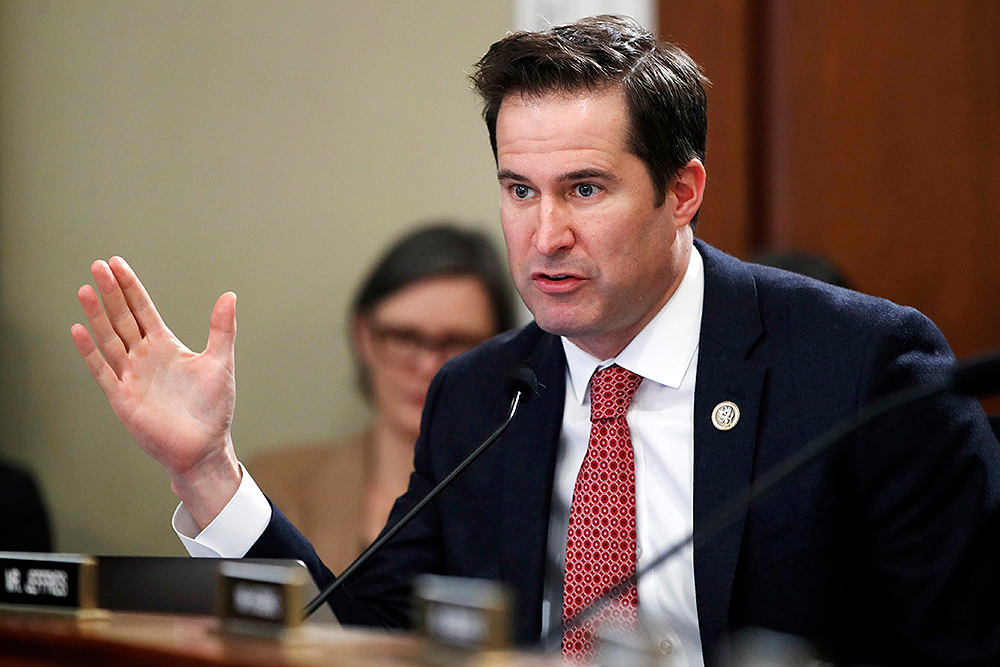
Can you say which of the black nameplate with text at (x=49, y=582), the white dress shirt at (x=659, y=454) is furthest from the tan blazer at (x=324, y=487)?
the black nameplate with text at (x=49, y=582)

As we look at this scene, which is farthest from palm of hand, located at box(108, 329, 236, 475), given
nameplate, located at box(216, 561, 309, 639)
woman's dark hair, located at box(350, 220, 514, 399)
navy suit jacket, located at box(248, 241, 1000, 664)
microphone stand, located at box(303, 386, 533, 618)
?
woman's dark hair, located at box(350, 220, 514, 399)

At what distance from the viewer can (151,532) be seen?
3.03 meters

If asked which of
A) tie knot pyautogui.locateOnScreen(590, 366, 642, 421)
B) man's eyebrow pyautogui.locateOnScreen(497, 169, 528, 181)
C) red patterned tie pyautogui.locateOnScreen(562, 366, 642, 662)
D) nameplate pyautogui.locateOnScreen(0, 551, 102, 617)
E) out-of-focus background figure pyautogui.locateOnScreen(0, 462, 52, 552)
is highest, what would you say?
man's eyebrow pyautogui.locateOnScreen(497, 169, 528, 181)

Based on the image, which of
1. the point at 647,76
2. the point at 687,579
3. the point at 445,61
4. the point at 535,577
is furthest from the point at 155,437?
the point at 445,61

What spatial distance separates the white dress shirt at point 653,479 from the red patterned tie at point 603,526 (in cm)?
2

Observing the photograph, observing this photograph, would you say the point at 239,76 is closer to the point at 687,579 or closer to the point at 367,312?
the point at 367,312

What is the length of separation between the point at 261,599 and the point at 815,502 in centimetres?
73

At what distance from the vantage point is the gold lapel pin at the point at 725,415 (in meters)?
1.25

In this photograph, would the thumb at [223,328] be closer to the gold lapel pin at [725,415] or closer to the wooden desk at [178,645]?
the wooden desk at [178,645]

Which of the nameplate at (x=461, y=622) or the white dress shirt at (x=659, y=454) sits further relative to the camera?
the white dress shirt at (x=659, y=454)

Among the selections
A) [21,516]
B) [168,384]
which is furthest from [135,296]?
[21,516]

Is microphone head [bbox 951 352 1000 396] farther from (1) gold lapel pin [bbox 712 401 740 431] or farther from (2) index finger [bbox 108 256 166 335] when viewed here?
(2) index finger [bbox 108 256 166 335]

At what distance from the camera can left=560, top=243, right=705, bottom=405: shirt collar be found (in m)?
1.34

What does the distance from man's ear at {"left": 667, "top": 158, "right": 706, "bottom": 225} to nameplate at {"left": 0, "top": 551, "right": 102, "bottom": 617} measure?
2.92 ft
